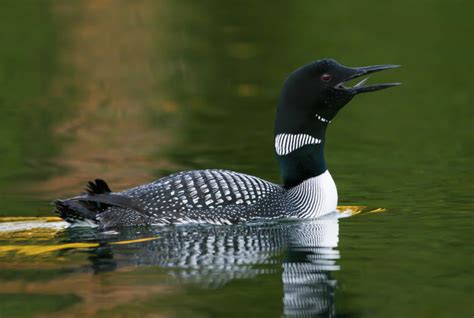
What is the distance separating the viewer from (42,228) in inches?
298

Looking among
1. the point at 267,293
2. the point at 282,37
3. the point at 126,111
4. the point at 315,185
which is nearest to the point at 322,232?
the point at 315,185

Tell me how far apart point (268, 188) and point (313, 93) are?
72 cm

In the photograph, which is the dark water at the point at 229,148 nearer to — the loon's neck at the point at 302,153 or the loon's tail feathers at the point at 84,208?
the loon's tail feathers at the point at 84,208

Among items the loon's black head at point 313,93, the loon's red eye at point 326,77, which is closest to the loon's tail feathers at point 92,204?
the loon's black head at point 313,93

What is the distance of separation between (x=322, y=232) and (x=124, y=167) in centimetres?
317

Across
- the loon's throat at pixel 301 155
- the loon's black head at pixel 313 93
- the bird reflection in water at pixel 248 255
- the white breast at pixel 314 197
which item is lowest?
the bird reflection in water at pixel 248 255

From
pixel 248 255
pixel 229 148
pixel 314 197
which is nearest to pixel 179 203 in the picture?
pixel 248 255

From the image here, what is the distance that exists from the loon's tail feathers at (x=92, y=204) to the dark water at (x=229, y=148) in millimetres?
103

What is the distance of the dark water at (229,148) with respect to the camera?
5.87m

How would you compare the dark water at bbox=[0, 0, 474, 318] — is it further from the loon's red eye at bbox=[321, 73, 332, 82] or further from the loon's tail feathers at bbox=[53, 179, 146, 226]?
the loon's red eye at bbox=[321, 73, 332, 82]

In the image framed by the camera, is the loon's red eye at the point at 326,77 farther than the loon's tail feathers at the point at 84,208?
Yes

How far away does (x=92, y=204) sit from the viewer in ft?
24.2

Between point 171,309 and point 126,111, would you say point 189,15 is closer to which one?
point 126,111

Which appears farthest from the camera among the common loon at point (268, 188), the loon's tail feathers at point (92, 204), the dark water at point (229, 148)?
the common loon at point (268, 188)
